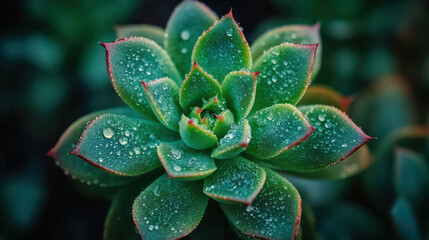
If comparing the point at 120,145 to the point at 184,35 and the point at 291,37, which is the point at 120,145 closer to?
the point at 184,35

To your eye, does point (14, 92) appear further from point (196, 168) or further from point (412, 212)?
point (412, 212)

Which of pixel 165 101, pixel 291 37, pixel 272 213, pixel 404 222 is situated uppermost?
pixel 291 37

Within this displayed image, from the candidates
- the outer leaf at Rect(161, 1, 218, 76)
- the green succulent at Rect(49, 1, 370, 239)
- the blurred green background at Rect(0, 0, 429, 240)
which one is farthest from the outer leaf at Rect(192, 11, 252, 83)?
the blurred green background at Rect(0, 0, 429, 240)

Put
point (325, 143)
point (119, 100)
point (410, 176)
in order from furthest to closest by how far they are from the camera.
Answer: point (119, 100)
point (410, 176)
point (325, 143)

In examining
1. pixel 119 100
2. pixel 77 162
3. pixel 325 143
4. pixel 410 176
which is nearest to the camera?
pixel 325 143

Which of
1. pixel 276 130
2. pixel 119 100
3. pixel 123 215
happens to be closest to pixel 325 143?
pixel 276 130

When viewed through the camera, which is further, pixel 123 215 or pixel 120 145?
pixel 123 215
